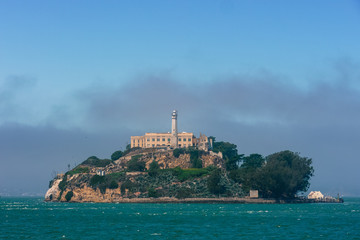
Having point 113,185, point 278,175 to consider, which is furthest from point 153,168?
point 278,175

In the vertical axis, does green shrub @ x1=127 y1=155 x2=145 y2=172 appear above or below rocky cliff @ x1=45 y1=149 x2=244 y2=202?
above

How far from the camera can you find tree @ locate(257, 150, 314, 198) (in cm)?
16100

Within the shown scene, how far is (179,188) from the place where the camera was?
176 metres

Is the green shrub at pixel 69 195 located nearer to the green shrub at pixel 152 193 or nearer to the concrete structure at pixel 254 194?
the green shrub at pixel 152 193

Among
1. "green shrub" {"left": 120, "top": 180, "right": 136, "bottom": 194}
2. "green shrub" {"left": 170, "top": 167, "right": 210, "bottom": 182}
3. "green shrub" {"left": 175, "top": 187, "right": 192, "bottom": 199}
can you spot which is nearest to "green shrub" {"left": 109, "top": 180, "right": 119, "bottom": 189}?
"green shrub" {"left": 120, "top": 180, "right": 136, "bottom": 194}

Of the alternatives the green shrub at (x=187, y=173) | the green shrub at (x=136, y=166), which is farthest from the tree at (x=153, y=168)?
the green shrub at (x=187, y=173)

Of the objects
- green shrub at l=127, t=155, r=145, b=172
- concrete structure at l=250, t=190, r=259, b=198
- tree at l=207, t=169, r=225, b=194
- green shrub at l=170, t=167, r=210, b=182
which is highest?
green shrub at l=127, t=155, r=145, b=172

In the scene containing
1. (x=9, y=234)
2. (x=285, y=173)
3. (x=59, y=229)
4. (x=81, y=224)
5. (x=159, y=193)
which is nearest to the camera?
(x=9, y=234)

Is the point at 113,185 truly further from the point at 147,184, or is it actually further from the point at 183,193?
the point at 183,193

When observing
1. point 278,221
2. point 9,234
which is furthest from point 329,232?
point 9,234

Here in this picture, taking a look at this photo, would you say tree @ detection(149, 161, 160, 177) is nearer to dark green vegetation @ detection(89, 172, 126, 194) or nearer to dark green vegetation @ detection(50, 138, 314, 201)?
dark green vegetation @ detection(50, 138, 314, 201)

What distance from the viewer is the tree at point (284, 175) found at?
528 ft

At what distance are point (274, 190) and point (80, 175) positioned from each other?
70019 mm

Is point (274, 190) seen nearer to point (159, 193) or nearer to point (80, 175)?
point (159, 193)
